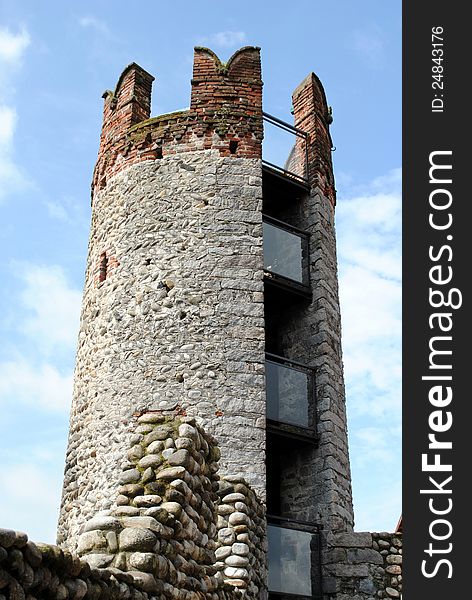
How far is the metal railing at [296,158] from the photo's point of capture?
13414 millimetres

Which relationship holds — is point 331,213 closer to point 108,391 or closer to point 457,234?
point 108,391

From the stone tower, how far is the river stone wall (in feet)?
0.08

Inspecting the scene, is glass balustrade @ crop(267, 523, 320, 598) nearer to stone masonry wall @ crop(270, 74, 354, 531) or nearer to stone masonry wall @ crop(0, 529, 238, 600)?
stone masonry wall @ crop(270, 74, 354, 531)

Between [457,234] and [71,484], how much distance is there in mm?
7539

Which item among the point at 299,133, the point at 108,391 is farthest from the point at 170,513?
the point at 299,133

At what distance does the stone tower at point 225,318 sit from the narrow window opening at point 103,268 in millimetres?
60

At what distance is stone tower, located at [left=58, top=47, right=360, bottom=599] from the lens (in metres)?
10.7

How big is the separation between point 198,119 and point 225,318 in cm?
379

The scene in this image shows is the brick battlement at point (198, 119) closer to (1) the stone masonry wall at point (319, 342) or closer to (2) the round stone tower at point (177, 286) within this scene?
(2) the round stone tower at point (177, 286)

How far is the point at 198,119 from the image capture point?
12938mm

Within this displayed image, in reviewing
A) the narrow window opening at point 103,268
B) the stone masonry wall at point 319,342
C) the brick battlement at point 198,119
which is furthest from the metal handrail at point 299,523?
the brick battlement at point 198,119

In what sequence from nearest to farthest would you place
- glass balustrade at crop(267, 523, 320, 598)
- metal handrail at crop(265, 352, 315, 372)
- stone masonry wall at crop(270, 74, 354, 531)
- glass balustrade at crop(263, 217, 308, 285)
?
1. glass balustrade at crop(267, 523, 320, 598)
2. stone masonry wall at crop(270, 74, 354, 531)
3. metal handrail at crop(265, 352, 315, 372)
4. glass balustrade at crop(263, 217, 308, 285)

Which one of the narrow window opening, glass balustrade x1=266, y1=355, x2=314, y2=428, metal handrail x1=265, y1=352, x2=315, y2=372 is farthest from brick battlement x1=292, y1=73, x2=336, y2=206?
the narrow window opening

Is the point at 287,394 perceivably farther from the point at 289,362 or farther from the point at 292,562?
the point at 292,562
